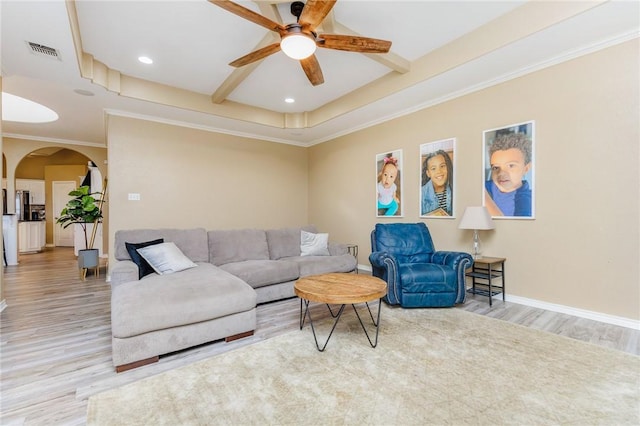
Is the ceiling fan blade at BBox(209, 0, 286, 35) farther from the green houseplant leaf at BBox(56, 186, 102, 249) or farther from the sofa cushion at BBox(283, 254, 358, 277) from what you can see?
the green houseplant leaf at BBox(56, 186, 102, 249)

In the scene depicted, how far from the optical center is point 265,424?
60.4 inches

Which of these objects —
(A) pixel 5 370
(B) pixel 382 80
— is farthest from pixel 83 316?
(B) pixel 382 80

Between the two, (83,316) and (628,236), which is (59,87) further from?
(628,236)

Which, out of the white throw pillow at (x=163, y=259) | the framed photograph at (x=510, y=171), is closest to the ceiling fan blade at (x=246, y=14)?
the white throw pillow at (x=163, y=259)

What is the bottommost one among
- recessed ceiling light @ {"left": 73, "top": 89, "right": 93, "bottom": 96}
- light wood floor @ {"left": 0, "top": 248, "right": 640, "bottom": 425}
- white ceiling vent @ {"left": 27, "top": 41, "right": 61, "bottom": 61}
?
light wood floor @ {"left": 0, "top": 248, "right": 640, "bottom": 425}

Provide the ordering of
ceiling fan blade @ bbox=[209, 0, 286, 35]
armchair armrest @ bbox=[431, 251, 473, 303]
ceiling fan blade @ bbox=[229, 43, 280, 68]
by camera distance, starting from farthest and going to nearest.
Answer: armchair armrest @ bbox=[431, 251, 473, 303] → ceiling fan blade @ bbox=[229, 43, 280, 68] → ceiling fan blade @ bbox=[209, 0, 286, 35]

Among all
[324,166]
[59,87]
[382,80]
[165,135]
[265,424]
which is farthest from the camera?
[324,166]

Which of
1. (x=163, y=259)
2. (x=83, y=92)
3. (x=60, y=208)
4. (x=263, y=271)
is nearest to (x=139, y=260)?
(x=163, y=259)

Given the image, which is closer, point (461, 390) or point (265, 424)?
point (265, 424)

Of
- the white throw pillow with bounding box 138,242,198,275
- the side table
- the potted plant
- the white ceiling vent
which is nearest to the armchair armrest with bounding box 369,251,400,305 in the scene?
the side table

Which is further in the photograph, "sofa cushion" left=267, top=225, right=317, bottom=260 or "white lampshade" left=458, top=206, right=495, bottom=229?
"sofa cushion" left=267, top=225, right=317, bottom=260

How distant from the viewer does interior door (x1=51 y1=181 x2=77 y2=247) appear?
9.07 metres

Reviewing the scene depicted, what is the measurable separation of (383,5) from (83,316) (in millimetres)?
4469

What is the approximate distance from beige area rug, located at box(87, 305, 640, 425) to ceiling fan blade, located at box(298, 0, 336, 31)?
8.71 feet
